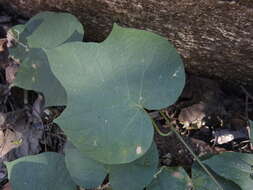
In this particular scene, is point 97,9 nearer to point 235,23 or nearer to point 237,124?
point 235,23

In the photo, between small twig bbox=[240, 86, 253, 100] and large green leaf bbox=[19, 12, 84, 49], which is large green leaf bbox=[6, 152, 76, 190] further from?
small twig bbox=[240, 86, 253, 100]

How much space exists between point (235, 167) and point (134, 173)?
0.35 meters

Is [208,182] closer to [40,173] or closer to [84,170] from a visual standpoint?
[84,170]

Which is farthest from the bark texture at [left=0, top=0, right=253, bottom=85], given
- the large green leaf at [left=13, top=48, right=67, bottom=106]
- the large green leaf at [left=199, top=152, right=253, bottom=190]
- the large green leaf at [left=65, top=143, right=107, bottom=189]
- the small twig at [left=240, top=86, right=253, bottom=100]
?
the large green leaf at [left=65, top=143, right=107, bottom=189]

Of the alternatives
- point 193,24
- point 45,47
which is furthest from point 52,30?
point 193,24

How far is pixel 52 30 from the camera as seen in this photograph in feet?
4.40

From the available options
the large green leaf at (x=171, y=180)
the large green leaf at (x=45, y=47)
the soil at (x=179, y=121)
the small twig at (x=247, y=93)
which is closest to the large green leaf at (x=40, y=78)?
the large green leaf at (x=45, y=47)

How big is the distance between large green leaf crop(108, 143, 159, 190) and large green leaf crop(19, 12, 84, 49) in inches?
20.2

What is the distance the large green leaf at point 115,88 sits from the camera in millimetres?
1087

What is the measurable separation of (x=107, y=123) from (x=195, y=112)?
0.52 metres

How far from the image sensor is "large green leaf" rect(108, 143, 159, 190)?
1.17 metres

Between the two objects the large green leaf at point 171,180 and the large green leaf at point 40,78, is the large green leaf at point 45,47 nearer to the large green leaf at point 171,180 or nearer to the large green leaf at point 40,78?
the large green leaf at point 40,78

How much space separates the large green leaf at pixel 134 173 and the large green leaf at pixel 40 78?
1.06 feet

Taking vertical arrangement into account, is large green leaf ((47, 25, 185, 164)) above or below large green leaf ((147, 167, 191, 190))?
above
